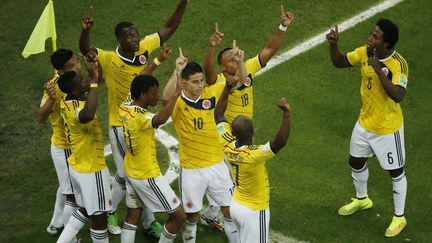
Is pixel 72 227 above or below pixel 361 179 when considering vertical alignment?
below

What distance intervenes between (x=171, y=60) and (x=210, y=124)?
543 cm

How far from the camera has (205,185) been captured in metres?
10.0

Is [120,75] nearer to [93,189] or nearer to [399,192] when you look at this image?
[93,189]

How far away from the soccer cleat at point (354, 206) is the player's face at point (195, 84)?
3075 mm

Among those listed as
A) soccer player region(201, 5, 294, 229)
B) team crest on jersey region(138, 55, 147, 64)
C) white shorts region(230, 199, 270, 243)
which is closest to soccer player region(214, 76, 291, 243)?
white shorts region(230, 199, 270, 243)

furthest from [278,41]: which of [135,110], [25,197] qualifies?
[25,197]

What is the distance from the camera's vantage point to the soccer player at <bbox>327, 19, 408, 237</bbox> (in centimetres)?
1039

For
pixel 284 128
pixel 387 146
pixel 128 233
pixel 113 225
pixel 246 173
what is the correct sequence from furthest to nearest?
pixel 113 225 → pixel 387 146 → pixel 128 233 → pixel 246 173 → pixel 284 128

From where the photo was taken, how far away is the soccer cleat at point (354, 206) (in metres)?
11.4

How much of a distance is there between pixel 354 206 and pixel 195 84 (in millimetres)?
3277

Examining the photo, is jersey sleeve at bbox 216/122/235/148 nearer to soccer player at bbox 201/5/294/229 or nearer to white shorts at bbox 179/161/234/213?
white shorts at bbox 179/161/234/213

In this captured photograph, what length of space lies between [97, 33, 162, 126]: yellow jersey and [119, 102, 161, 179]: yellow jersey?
1.19 meters

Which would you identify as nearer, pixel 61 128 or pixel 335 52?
pixel 61 128

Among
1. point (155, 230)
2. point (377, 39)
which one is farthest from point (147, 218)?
point (377, 39)
